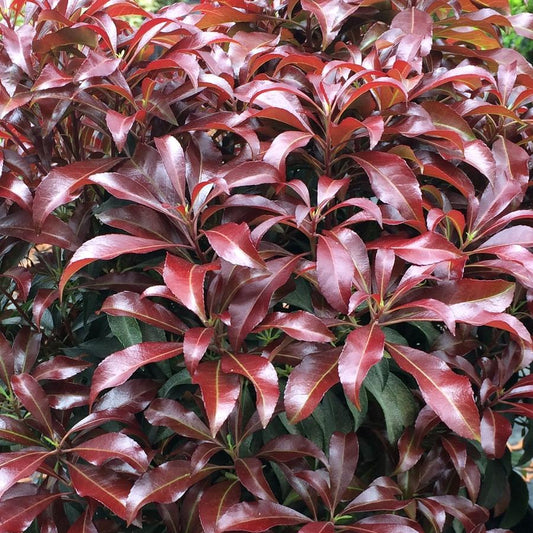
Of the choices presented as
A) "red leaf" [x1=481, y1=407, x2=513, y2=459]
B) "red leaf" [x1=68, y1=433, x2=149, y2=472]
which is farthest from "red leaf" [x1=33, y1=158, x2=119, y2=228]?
"red leaf" [x1=481, y1=407, x2=513, y2=459]

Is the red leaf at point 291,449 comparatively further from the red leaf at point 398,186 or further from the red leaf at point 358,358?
the red leaf at point 398,186

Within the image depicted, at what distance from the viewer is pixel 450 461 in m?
1.12

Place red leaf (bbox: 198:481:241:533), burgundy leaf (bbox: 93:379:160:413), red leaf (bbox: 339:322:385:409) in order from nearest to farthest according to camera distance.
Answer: red leaf (bbox: 339:322:385:409) → red leaf (bbox: 198:481:241:533) → burgundy leaf (bbox: 93:379:160:413)

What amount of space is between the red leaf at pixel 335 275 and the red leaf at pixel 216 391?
181 millimetres

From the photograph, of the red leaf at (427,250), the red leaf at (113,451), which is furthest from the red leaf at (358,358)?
the red leaf at (113,451)

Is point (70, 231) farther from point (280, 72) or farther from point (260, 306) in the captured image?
point (280, 72)

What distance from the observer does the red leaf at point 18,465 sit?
88 cm

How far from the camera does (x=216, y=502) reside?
978 millimetres

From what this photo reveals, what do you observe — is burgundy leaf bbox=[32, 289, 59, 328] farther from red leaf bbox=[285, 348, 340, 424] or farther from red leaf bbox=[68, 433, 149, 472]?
red leaf bbox=[285, 348, 340, 424]

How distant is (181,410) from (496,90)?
2.65 ft

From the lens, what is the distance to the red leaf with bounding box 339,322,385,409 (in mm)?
830

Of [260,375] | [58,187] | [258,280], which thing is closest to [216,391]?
[260,375]

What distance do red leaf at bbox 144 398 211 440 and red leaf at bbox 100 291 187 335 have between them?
0.13m

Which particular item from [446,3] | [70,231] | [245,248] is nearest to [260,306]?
[245,248]
